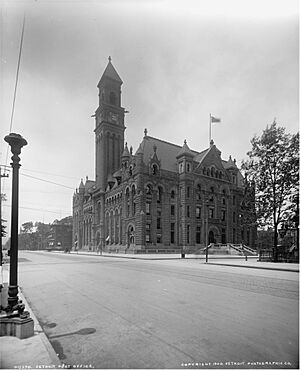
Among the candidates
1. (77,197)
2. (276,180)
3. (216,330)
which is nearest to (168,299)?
(216,330)

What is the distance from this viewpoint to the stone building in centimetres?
4799

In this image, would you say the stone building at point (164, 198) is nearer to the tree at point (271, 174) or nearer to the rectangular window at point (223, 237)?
the rectangular window at point (223, 237)

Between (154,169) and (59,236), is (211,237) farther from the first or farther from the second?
(59,236)

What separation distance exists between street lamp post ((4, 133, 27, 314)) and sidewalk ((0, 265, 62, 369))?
64 cm

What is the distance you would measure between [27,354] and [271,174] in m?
21.6

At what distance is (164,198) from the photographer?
164 ft

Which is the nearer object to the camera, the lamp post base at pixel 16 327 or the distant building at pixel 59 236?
the lamp post base at pixel 16 327

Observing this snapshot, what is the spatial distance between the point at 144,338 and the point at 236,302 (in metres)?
3.60

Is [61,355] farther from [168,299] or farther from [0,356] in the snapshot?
[168,299]

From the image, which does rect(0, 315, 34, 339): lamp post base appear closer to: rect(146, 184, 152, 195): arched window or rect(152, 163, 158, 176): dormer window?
rect(146, 184, 152, 195): arched window

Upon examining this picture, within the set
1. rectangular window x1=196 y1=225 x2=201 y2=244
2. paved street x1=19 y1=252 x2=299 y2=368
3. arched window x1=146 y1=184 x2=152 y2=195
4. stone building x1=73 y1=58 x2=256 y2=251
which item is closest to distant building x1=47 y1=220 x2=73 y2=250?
stone building x1=73 y1=58 x2=256 y2=251

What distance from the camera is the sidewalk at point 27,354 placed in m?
3.85

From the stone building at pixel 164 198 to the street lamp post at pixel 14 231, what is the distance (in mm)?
37993

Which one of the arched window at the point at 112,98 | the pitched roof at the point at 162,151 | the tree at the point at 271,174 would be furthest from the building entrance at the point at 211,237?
the arched window at the point at 112,98
